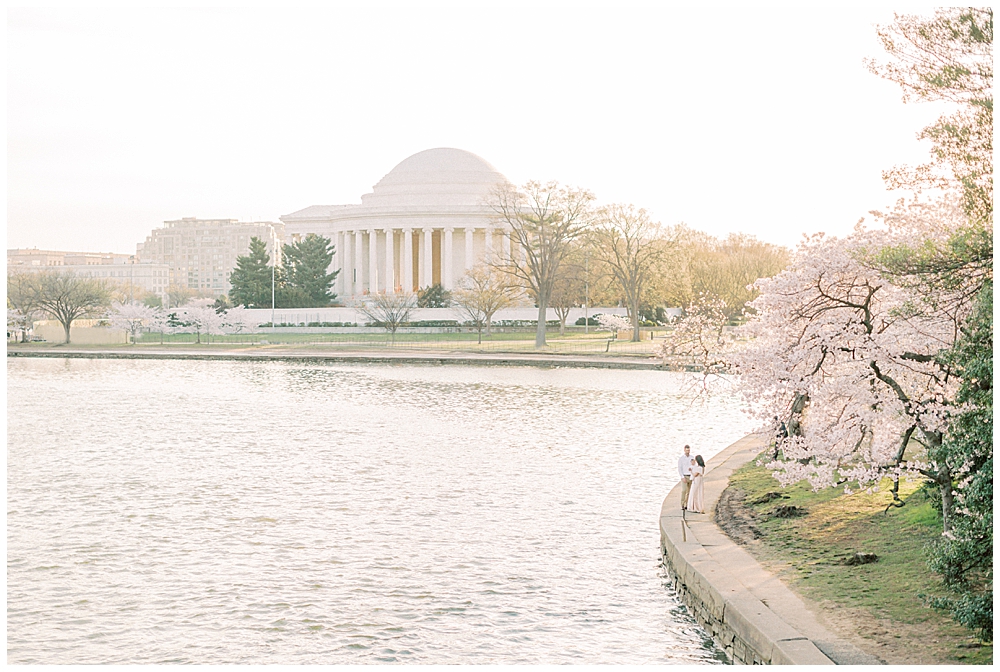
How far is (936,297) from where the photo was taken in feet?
45.9

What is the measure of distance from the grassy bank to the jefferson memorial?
8163 centimetres

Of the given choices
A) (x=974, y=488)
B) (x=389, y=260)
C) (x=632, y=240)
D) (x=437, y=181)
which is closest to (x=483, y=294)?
(x=632, y=240)

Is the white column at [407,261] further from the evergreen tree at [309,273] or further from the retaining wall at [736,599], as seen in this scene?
the retaining wall at [736,599]

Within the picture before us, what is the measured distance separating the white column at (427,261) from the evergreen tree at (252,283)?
15537mm

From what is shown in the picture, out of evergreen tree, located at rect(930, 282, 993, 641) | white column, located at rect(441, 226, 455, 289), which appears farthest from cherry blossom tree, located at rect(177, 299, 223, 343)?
evergreen tree, located at rect(930, 282, 993, 641)

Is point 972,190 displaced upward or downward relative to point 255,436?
upward

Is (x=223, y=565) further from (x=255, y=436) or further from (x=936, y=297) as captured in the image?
(x=255, y=436)

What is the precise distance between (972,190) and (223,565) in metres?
12.3

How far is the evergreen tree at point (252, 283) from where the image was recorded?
9512 centimetres

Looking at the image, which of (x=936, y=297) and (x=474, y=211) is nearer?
(x=936, y=297)

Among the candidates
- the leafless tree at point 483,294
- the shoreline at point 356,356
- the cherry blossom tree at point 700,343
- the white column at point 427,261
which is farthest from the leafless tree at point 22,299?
the cherry blossom tree at point 700,343

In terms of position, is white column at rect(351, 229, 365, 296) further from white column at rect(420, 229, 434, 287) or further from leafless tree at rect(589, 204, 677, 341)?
leafless tree at rect(589, 204, 677, 341)

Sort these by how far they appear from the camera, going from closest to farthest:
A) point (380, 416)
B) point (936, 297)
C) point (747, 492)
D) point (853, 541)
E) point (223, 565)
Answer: point (936, 297)
point (853, 541)
point (223, 565)
point (747, 492)
point (380, 416)

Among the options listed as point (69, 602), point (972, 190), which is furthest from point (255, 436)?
point (972, 190)
